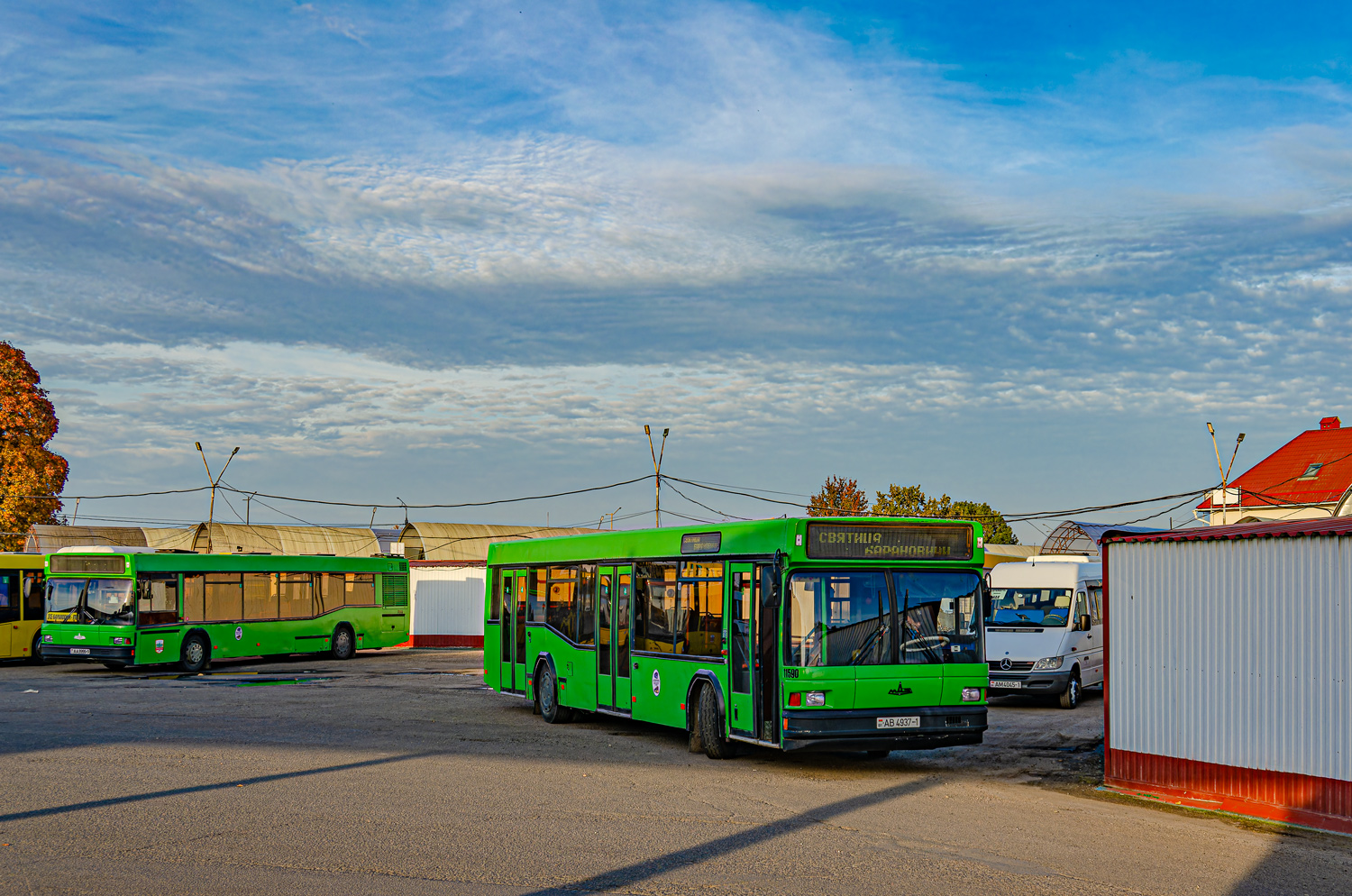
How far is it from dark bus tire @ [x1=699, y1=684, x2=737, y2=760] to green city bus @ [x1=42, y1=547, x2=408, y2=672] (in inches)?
733

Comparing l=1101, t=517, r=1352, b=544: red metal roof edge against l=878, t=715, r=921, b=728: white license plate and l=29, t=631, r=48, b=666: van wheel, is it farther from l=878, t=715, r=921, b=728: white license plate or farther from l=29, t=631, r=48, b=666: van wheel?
l=29, t=631, r=48, b=666: van wheel

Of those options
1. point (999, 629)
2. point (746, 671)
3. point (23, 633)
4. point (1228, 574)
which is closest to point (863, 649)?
point (746, 671)

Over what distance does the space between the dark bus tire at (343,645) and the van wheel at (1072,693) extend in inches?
850

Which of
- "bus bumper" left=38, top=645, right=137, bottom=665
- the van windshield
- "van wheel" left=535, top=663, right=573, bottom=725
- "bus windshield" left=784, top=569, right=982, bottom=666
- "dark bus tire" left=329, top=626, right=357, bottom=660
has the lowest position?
"dark bus tire" left=329, top=626, right=357, bottom=660

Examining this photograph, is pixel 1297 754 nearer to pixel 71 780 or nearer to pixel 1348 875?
pixel 1348 875

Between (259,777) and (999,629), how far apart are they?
1334cm

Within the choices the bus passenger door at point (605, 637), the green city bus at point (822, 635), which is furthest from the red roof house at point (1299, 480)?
the green city bus at point (822, 635)

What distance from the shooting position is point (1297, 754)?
413 inches

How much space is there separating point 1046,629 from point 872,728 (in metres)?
9.32

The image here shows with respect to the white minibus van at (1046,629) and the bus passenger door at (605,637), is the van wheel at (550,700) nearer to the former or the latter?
the bus passenger door at (605,637)

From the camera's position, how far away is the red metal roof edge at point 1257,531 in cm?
1041

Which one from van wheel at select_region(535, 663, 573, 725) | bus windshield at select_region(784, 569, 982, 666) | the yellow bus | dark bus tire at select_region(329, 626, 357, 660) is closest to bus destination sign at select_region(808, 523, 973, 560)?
bus windshield at select_region(784, 569, 982, 666)

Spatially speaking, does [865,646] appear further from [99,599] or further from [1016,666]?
[99,599]

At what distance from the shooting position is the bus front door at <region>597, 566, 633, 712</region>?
1691 centimetres
